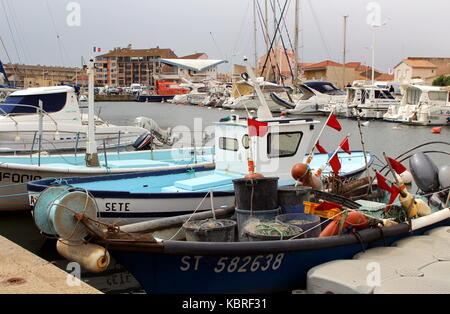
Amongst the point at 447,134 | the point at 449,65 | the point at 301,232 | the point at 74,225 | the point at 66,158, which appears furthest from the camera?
the point at 449,65

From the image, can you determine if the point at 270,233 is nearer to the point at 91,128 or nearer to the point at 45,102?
the point at 91,128

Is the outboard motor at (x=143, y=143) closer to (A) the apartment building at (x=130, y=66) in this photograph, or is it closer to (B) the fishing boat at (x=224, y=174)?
→ (B) the fishing boat at (x=224, y=174)

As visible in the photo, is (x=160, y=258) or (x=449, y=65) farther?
(x=449, y=65)

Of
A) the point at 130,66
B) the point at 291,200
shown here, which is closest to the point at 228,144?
the point at 291,200

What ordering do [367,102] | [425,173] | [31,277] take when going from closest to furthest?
[31,277]
[425,173]
[367,102]

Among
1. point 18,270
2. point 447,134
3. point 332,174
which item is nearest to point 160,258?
point 18,270

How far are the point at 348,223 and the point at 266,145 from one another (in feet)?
12.2

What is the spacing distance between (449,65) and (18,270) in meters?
95.3

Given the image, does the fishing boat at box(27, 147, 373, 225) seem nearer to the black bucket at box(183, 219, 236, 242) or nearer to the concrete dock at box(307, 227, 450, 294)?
the black bucket at box(183, 219, 236, 242)

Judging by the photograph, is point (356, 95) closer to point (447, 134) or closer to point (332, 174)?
point (447, 134)

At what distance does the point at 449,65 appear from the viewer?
8925 cm

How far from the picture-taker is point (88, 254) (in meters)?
Result: 5.71

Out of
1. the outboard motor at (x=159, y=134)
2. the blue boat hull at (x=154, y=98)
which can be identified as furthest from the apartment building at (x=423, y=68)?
the outboard motor at (x=159, y=134)

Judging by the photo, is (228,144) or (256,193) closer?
(256,193)
